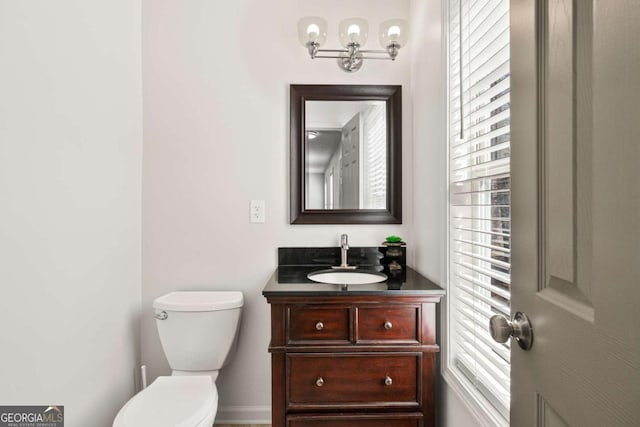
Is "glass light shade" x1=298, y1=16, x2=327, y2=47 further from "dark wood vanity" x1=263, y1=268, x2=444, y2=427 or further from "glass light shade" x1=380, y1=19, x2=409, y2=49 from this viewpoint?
"dark wood vanity" x1=263, y1=268, x2=444, y2=427

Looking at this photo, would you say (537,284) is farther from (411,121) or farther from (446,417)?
(411,121)

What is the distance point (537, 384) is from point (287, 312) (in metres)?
0.97

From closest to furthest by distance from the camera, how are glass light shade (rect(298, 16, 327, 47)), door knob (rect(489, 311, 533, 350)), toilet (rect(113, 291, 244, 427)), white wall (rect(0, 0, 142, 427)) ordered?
door knob (rect(489, 311, 533, 350)) < white wall (rect(0, 0, 142, 427)) < toilet (rect(113, 291, 244, 427)) < glass light shade (rect(298, 16, 327, 47))

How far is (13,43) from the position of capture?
3.91 feet

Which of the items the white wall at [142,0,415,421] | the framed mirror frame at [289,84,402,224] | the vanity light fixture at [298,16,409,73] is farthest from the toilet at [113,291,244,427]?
the vanity light fixture at [298,16,409,73]

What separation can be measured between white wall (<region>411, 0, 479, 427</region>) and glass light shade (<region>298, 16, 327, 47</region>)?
1.66 ft

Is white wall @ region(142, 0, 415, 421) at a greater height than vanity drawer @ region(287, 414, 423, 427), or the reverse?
white wall @ region(142, 0, 415, 421)

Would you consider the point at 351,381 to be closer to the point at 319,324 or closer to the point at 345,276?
the point at 319,324

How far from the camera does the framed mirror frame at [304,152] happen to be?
6.64 feet

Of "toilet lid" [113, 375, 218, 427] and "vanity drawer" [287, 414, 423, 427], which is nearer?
"toilet lid" [113, 375, 218, 427]

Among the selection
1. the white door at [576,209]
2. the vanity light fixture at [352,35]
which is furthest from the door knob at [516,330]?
the vanity light fixture at [352,35]

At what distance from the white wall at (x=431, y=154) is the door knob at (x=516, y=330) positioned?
28.5 inches

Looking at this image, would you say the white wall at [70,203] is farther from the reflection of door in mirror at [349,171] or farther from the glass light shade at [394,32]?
the glass light shade at [394,32]

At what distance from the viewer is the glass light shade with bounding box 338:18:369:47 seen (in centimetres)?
189
